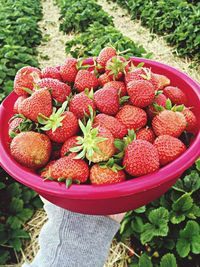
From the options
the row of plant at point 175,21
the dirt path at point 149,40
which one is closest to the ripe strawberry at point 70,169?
the dirt path at point 149,40

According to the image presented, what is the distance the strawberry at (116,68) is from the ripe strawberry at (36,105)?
0.24 meters

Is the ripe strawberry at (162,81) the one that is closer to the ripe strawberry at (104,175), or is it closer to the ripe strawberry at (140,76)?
the ripe strawberry at (140,76)

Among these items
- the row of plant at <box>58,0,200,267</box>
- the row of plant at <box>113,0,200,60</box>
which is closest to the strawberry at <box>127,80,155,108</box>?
the row of plant at <box>58,0,200,267</box>

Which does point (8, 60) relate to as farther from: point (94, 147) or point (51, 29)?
point (51, 29)

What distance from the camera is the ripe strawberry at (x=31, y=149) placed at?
1102mm

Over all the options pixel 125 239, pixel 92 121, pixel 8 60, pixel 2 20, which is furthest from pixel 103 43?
pixel 92 121

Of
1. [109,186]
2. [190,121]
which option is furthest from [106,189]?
[190,121]

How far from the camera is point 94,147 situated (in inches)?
40.7

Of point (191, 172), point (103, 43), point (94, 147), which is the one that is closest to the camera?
point (94, 147)

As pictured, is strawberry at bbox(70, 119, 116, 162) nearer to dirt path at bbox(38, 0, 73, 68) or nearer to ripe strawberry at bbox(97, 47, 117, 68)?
ripe strawberry at bbox(97, 47, 117, 68)

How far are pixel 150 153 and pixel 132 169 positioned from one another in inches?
2.8

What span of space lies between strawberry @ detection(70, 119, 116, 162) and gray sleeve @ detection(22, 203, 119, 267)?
0.29 m

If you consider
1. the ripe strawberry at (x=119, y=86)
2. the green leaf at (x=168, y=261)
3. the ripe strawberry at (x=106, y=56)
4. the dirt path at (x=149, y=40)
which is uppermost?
the ripe strawberry at (x=106, y=56)

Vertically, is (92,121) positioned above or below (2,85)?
above
